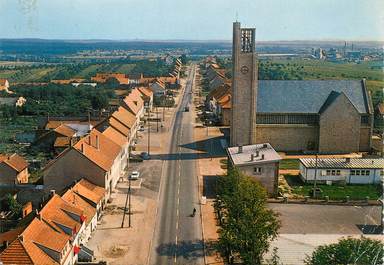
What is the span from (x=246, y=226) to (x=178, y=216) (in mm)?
13956

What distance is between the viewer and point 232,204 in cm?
3966

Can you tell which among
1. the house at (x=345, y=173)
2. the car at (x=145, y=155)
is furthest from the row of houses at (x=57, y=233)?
the house at (x=345, y=173)

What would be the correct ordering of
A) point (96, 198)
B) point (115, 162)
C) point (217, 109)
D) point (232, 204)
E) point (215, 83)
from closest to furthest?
point (232, 204), point (96, 198), point (115, 162), point (217, 109), point (215, 83)

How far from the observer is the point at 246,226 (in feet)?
119

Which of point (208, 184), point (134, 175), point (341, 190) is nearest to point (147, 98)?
point (134, 175)

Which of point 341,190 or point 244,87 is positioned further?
point 244,87

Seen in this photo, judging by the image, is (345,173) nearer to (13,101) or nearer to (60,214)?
(60,214)

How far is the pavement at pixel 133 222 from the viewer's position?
40.7m

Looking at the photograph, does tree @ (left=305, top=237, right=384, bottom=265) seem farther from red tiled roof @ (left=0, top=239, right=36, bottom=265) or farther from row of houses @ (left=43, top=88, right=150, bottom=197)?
row of houses @ (left=43, top=88, right=150, bottom=197)

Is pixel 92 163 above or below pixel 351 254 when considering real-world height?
below

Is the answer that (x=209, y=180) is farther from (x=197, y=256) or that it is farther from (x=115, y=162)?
(x=197, y=256)

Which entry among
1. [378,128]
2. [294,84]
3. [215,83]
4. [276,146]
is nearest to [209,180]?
[276,146]

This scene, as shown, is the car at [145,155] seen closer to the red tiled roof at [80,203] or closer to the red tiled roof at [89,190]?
the red tiled roof at [89,190]

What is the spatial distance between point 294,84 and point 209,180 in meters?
24.7
